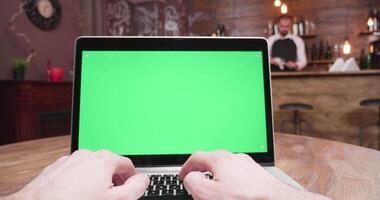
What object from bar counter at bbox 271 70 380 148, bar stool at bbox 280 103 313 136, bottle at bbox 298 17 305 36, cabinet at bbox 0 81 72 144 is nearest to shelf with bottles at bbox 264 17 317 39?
bottle at bbox 298 17 305 36

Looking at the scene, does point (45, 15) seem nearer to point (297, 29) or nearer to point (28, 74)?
point (28, 74)

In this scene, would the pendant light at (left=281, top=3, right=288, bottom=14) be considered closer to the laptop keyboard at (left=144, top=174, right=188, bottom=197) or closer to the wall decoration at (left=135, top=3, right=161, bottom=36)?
the wall decoration at (left=135, top=3, right=161, bottom=36)

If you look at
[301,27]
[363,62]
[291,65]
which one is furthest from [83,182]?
[301,27]

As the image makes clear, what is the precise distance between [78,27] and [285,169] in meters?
4.07

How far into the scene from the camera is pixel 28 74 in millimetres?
3471

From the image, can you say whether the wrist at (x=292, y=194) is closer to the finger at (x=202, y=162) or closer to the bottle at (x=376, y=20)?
the finger at (x=202, y=162)

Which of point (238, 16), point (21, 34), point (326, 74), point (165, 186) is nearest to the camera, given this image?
point (165, 186)

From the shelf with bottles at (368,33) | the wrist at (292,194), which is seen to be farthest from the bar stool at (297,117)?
the wrist at (292,194)

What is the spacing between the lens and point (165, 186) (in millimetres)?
526

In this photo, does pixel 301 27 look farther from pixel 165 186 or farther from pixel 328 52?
pixel 165 186

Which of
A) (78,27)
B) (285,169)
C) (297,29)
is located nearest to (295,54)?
(297,29)

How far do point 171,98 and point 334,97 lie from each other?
9.31ft

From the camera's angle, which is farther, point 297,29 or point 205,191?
point 297,29

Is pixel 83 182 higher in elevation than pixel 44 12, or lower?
lower
